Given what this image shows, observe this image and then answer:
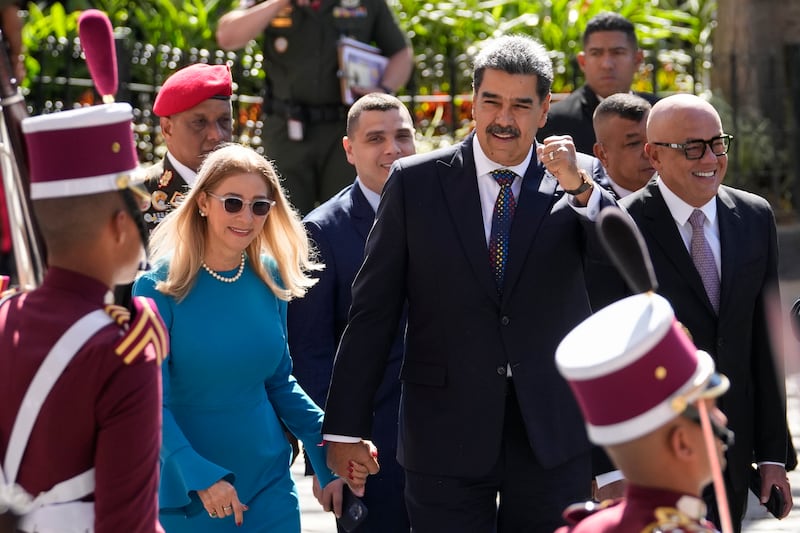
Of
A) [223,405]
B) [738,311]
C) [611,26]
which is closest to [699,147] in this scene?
[738,311]

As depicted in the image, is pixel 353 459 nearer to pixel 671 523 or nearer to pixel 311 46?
pixel 671 523

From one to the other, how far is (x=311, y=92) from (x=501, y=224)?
4.23 metres

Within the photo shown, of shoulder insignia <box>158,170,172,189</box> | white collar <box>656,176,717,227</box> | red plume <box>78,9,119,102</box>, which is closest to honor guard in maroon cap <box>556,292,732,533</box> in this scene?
red plume <box>78,9,119,102</box>

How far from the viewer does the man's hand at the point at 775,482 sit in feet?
17.1

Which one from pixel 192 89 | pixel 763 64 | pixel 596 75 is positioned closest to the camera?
pixel 192 89

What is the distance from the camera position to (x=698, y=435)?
9.93 ft

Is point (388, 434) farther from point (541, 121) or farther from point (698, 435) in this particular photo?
point (698, 435)

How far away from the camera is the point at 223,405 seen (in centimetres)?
490

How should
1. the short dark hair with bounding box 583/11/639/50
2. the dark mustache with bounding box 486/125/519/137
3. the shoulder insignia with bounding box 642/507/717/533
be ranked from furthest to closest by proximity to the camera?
the short dark hair with bounding box 583/11/639/50
the dark mustache with bounding box 486/125/519/137
the shoulder insignia with bounding box 642/507/717/533

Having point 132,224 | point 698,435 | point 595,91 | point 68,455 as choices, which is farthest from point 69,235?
point 595,91

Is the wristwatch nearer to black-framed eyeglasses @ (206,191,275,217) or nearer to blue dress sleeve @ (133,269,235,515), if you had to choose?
black-framed eyeglasses @ (206,191,275,217)

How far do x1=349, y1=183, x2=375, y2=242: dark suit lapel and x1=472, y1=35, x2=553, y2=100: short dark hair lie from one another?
0.95 metres

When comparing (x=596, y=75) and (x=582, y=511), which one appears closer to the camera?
(x=582, y=511)

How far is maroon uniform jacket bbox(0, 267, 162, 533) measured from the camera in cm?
319
